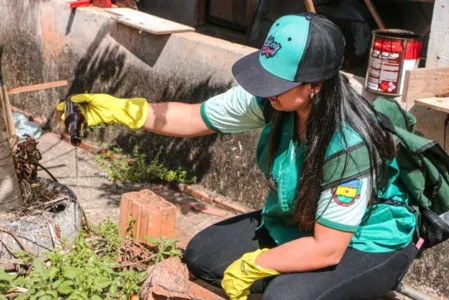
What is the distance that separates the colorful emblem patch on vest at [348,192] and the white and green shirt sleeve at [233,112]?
0.63 meters

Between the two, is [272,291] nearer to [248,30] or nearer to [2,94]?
[2,94]

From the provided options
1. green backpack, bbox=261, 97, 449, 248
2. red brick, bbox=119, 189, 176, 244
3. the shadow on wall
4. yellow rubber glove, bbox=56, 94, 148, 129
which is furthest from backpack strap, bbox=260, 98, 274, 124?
the shadow on wall

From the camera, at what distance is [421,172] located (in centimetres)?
319

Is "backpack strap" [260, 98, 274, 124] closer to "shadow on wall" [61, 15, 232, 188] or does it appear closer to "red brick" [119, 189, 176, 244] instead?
"red brick" [119, 189, 176, 244]

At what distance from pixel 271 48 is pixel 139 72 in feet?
9.35

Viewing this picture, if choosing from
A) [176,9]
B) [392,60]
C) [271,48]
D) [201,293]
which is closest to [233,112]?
[271,48]

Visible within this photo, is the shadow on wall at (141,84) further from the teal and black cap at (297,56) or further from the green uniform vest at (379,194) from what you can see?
the teal and black cap at (297,56)

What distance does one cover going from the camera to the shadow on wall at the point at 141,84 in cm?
536

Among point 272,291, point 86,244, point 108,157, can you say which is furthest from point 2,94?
point 272,291

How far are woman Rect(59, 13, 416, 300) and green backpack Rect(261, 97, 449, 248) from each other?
0.06 meters

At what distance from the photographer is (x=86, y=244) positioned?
4023 millimetres

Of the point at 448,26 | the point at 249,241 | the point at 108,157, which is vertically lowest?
the point at 108,157

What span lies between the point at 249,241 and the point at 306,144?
768 mm

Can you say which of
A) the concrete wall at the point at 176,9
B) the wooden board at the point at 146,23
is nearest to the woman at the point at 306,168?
the wooden board at the point at 146,23
